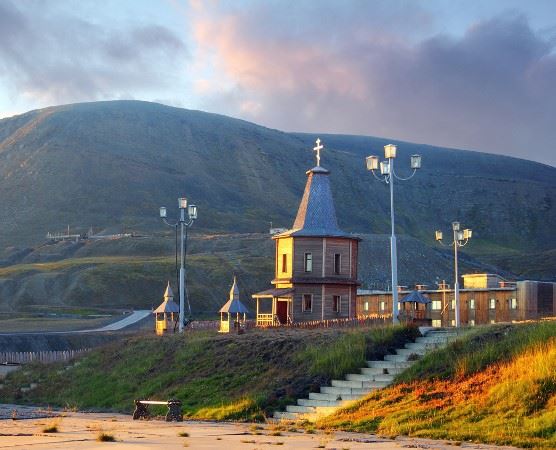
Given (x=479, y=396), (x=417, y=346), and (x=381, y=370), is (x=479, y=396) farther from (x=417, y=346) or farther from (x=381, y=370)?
(x=417, y=346)

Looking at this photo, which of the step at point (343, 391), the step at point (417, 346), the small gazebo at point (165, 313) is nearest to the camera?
the step at point (343, 391)

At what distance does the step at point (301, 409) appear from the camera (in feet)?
94.1

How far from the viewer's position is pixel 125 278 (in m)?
130

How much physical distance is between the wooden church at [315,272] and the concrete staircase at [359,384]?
2098cm

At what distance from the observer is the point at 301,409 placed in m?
29.0

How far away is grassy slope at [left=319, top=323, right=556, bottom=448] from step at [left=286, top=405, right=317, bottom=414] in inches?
70.3

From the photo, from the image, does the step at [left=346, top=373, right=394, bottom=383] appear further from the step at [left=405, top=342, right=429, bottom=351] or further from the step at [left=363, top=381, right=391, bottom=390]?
the step at [left=405, top=342, right=429, bottom=351]

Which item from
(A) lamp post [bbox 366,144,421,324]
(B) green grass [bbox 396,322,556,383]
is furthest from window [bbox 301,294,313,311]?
(B) green grass [bbox 396,322,556,383]

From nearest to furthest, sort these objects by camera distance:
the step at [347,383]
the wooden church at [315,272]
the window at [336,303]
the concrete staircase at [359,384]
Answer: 1. the concrete staircase at [359,384]
2. the step at [347,383]
3. the wooden church at [315,272]
4. the window at [336,303]

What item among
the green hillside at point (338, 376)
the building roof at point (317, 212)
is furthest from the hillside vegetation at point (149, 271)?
→ the green hillside at point (338, 376)

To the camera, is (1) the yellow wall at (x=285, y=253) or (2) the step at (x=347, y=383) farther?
(1) the yellow wall at (x=285, y=253)

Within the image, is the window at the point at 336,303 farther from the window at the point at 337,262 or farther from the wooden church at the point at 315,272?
the window at the point at 337,262

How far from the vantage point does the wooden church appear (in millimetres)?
52719

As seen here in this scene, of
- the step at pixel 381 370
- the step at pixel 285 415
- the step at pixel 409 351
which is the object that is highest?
the step at pixel 409 351
